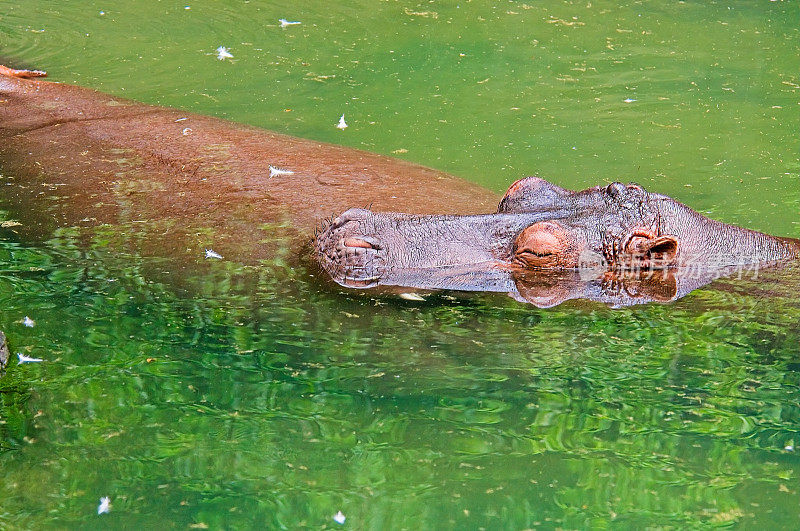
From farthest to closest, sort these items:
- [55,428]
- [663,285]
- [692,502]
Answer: [663,285]
[55,428]
[692,502]

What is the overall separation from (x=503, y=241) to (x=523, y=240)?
0.12 m

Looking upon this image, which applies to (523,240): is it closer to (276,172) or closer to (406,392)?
(406,392)

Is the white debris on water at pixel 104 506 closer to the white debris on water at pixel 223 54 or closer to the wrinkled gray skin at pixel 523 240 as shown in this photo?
the wrinkled gray skin at pixel 523 240

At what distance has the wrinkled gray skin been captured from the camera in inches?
208

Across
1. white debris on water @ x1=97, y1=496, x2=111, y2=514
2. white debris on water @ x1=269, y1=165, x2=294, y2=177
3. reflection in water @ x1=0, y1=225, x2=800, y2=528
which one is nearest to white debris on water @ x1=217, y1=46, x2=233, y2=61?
white debris on water @ x1=269, y1=165, x2=294, y2=177

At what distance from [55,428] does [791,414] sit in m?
3.21

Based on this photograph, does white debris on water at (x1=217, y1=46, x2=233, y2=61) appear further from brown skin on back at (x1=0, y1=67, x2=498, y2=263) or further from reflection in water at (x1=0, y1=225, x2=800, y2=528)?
reflection in water at (x1=0, y1=225, x2=800, y2=528)

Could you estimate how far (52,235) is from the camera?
5965 millimetres

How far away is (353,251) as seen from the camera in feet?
17.3

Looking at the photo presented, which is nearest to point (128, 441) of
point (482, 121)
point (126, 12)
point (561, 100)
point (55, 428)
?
point (55, 428)

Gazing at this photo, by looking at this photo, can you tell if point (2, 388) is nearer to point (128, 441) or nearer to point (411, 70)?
point (128, 441)

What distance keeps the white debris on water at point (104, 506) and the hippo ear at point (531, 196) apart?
2725mm

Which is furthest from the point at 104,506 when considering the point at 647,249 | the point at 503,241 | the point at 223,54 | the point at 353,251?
the point at 223,54

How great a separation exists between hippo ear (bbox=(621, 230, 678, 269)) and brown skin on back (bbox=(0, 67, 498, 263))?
1.21 m
